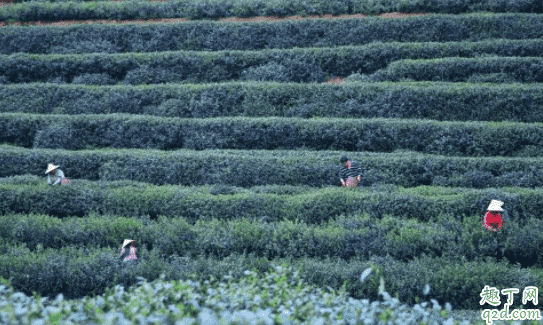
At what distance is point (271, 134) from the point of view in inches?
588

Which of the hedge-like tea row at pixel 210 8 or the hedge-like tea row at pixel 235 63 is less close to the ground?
the hedge-like tea row at pixel 210 8

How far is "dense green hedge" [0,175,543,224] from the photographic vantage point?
10977mm

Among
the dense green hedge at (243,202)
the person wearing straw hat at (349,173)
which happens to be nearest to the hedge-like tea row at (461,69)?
the person wearing straw hat at (349,173)

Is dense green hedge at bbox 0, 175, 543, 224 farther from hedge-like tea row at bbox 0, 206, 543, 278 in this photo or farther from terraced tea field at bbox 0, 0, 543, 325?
hedge-like tea row at bbox 0, 206, 543, 278

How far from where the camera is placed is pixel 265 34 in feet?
64.5

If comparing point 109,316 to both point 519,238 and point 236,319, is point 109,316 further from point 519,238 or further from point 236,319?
point 519,238

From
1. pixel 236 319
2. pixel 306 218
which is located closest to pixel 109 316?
pixel 236 319

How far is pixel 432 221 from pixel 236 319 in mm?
6561

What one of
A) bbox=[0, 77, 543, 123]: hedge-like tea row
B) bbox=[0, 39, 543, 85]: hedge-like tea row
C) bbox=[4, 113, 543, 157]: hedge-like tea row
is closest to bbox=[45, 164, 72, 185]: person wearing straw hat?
bbox=[4, 113, 543, 157]: hedge-like tea row

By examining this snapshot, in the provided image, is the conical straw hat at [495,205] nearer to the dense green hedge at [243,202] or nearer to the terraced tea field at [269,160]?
the terraced tea field at [269,160]

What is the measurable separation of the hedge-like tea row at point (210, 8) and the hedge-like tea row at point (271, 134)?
733 centimetres

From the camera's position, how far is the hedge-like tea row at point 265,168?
12492mm

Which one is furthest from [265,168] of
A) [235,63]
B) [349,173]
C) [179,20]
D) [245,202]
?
[179,20]

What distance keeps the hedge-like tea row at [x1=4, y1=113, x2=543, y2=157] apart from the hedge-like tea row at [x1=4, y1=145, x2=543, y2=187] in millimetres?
766
